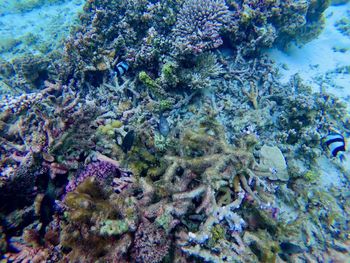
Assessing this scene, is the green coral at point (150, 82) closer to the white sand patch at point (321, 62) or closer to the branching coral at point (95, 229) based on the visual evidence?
the branching coral at point (95, 229)

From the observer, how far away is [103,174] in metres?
3.61

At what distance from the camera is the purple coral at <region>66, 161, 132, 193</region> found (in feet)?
11.6

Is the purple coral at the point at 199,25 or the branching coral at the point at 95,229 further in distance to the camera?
the purple coral at the point at 199,25

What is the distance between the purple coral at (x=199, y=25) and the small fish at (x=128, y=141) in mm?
2108

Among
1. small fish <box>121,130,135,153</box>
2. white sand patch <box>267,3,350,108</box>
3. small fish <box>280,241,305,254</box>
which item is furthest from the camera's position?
white sand patch <box>267,3,350,108</box>

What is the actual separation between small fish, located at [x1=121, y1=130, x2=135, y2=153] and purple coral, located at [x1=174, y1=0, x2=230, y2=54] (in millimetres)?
2108

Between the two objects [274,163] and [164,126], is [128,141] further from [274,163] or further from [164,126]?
[274,163]

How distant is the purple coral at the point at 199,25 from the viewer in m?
4.75

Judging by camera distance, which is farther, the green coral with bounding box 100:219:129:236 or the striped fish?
the striped fish

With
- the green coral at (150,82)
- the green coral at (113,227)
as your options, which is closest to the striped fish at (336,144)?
the green coral at (150,82)

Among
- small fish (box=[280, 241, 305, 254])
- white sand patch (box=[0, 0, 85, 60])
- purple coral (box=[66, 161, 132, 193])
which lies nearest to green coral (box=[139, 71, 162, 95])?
purple coral (box=[66, 161, 132, 193])

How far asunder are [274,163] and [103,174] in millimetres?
2792

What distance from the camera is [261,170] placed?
11.9ft

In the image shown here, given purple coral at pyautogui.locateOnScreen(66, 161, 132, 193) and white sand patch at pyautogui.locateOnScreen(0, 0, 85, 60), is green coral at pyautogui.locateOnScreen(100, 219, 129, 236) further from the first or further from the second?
white sand patch at pyautogui.locateOnScreen(0, 0, 85, 60)
